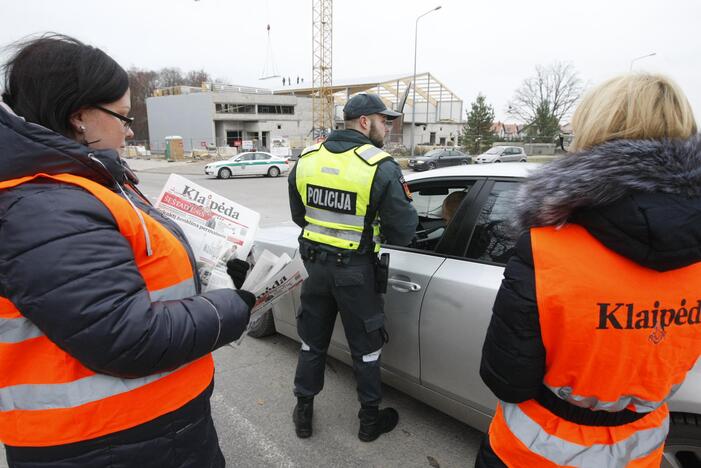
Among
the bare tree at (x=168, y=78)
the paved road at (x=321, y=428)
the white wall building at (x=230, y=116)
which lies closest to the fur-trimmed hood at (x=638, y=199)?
the paved road at (x=321, y=428)

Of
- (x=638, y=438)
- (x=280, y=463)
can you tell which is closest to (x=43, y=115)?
(x=638, y=438)

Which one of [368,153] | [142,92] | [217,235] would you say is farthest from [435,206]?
Result: [142,92]

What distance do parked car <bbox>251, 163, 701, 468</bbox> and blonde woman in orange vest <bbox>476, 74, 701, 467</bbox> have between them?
74 cm

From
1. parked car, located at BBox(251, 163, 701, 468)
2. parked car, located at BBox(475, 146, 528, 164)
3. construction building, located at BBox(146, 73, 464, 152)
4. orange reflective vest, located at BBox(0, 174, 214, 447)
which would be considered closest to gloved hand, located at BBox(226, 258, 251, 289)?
orange reflective vest, located at BBox(0, 174, 214, 447)

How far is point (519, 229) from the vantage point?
1.18 metres

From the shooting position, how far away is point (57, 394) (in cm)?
101

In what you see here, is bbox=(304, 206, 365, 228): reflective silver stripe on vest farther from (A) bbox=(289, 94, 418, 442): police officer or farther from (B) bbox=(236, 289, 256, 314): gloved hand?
(B) bbox=(236, 289, 256, 314): gloved hand

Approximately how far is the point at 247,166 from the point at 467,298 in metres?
21.2

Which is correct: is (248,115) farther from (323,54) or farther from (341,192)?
(341,192)

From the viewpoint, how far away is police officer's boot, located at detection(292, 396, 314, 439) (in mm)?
2527

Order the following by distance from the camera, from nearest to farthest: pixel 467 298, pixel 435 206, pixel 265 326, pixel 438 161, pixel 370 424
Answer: pixel 467 298
pixel 370 424
pixel 435 206
pixel 265 326
pixel 438 161

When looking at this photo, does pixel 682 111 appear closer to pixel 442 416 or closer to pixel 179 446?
pixel 179 446

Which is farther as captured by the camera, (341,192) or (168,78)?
(168,78)

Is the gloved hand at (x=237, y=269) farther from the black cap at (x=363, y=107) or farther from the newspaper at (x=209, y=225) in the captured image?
the black cap at (x=363, y=107)
